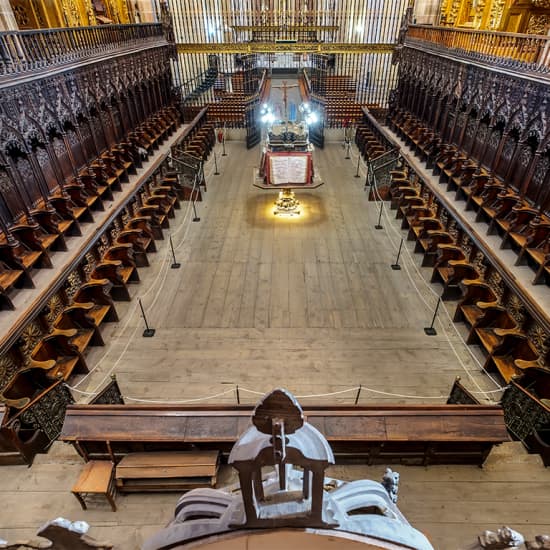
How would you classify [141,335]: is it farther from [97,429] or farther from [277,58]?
[277,58]

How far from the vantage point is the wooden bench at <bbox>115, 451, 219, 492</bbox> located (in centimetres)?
306

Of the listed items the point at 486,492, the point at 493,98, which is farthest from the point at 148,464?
the point at 493,98

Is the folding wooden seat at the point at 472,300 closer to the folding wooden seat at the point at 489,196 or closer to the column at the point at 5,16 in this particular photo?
the folding wooden seat at the point at 489,196

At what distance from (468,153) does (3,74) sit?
937cm

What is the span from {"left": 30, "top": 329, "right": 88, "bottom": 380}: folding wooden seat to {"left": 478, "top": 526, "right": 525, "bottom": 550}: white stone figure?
4.69 metres

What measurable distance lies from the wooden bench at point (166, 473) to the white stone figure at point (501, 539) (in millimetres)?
2582

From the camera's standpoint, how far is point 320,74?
61.2 ft

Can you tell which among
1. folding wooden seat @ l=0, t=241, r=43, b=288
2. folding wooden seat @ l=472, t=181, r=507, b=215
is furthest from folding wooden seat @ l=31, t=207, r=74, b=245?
folding wooden seat @ l=472, t=181, r=507, b=215

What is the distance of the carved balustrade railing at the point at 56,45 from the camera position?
5.83m

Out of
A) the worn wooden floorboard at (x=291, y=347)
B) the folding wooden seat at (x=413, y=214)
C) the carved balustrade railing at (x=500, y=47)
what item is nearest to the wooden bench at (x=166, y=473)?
the worn wooden floorboard at (x=291, y=347)

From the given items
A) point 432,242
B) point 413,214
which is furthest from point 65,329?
point 413,214

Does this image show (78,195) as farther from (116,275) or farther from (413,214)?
(413,214)

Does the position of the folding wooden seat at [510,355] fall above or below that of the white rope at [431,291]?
above

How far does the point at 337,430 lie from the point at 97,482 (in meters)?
2.08
